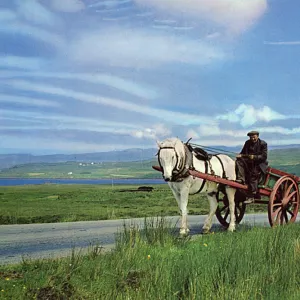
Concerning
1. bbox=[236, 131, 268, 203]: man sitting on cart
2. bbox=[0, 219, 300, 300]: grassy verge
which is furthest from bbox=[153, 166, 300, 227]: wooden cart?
bbox=[0, 219, 300, 300]: grassy verge

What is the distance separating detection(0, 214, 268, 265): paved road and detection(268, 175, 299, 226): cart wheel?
132 cm

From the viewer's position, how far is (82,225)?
15773mm

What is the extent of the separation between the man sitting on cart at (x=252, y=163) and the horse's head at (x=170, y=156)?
2.22m

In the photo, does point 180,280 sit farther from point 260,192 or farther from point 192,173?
point 260,192

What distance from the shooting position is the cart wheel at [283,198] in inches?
555

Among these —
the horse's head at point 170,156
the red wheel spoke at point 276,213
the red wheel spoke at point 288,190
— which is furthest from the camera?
→ the red wheel spoke at point 288,190

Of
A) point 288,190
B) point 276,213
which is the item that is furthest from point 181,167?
point 288,190

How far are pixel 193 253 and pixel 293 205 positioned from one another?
6966mm

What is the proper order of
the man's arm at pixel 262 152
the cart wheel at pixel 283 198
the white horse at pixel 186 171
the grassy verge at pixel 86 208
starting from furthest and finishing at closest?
the grassy verge at pixel 86 208
the cart wheel at pixel 283 198
the man's arm at pixel 262 152
the white horse at pixel 186 171

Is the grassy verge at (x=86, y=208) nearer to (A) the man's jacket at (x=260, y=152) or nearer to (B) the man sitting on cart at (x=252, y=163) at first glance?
(B) the man sitting on cart at (x=252, y=163)

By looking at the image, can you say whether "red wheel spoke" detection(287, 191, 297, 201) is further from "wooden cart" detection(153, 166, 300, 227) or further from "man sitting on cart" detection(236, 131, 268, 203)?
"man sitting on cart" detection(236, 131, 268, 203)

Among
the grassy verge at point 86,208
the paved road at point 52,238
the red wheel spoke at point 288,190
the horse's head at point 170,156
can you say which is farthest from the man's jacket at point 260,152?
the grassy verge at point 86,208

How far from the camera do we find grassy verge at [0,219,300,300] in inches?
267

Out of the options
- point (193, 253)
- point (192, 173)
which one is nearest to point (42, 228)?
point (192, 173)
